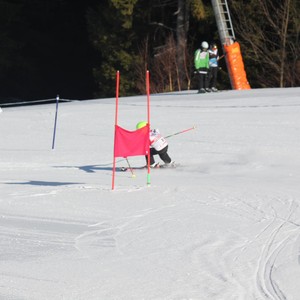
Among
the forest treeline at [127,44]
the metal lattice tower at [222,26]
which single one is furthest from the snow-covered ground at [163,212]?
the forest treeline at [127,44]

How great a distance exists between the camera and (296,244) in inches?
424

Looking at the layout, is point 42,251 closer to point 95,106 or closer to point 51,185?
point 51,185

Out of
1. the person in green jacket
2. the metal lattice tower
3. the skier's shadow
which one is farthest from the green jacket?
the skier's shadow

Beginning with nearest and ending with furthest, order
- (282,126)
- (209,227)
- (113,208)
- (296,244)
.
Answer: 1. (296,244)
2. (209,227)
3. (113,208)
4. (282,126)

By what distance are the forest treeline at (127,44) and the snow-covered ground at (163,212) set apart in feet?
47.8

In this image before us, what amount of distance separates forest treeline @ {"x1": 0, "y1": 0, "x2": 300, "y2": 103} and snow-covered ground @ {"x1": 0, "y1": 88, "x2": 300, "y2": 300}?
1456cm

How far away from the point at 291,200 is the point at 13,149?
10355 millimetres

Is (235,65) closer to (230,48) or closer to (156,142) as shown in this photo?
(230,48)

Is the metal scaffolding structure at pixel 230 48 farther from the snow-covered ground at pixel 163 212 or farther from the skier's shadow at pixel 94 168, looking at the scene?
the skier's shadow at pixel 94 168

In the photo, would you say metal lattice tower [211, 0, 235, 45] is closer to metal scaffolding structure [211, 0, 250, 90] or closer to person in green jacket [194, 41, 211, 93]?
metal scaffolding structure [211, 0, 250, 90]

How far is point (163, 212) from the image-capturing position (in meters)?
13.2

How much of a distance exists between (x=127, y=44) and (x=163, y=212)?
33.0 metres

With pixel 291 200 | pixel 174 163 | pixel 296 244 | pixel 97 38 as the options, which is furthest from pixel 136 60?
pixel 296 244

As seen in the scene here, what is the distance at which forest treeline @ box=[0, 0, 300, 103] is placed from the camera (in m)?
39.1
